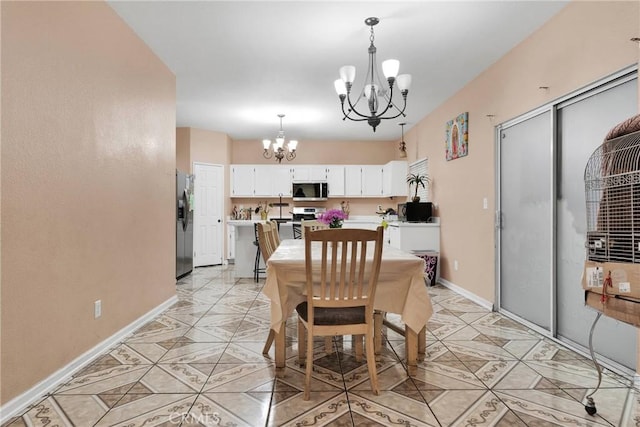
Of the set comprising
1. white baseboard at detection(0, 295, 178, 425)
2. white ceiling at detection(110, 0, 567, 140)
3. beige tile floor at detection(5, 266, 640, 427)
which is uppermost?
white ceiling at detection(110, 0, 567, 140)

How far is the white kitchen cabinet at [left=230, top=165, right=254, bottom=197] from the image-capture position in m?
7.57

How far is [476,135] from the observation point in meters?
4.35

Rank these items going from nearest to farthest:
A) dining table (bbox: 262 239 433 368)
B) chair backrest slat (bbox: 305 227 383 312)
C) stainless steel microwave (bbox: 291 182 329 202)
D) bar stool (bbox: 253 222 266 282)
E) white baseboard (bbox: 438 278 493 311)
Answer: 1. chair backrest slat (bbox: 305 227 383 312)
2. dining table (bbox: 262 239 433 368)
3. white baseboard (bbox: 438 278 493 311)
4. bar stool (bbox: 253 222 266 282)
5. stainless steel microwave (bbox: 291 182 329 202)

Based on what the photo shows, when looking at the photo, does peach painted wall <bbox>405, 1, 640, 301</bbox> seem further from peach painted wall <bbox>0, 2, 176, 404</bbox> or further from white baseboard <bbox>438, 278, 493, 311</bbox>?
peach painted wall <bbox>0, 2, 176, 404</bbox>

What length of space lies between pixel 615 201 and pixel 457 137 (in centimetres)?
324

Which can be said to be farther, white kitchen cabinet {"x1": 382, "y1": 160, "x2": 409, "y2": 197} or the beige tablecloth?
white kitchen cabinet {"x1": 382, "y1": 160, "x2": 409, "y2": 197}

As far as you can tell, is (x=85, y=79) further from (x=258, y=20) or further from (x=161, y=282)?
(x=161, y=282)

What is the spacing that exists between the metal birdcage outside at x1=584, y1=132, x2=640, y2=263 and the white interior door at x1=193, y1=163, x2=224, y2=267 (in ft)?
20.2

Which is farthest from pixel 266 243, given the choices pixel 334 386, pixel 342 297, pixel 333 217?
pixel 334 386

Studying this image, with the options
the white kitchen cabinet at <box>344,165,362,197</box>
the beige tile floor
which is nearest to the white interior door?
the white kitchen cabinet at <box>344,165,362,197</box>

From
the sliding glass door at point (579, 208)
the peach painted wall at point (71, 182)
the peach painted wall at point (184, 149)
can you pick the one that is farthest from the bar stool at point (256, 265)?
the sliding glass door at point (579, 208)

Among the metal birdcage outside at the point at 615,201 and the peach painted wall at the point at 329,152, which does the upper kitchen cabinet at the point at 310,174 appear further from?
the metal birdcage outside at the point at 615,201

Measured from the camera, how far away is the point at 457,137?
484cm

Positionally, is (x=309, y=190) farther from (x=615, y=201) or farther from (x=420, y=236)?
(x=615, y=201)
